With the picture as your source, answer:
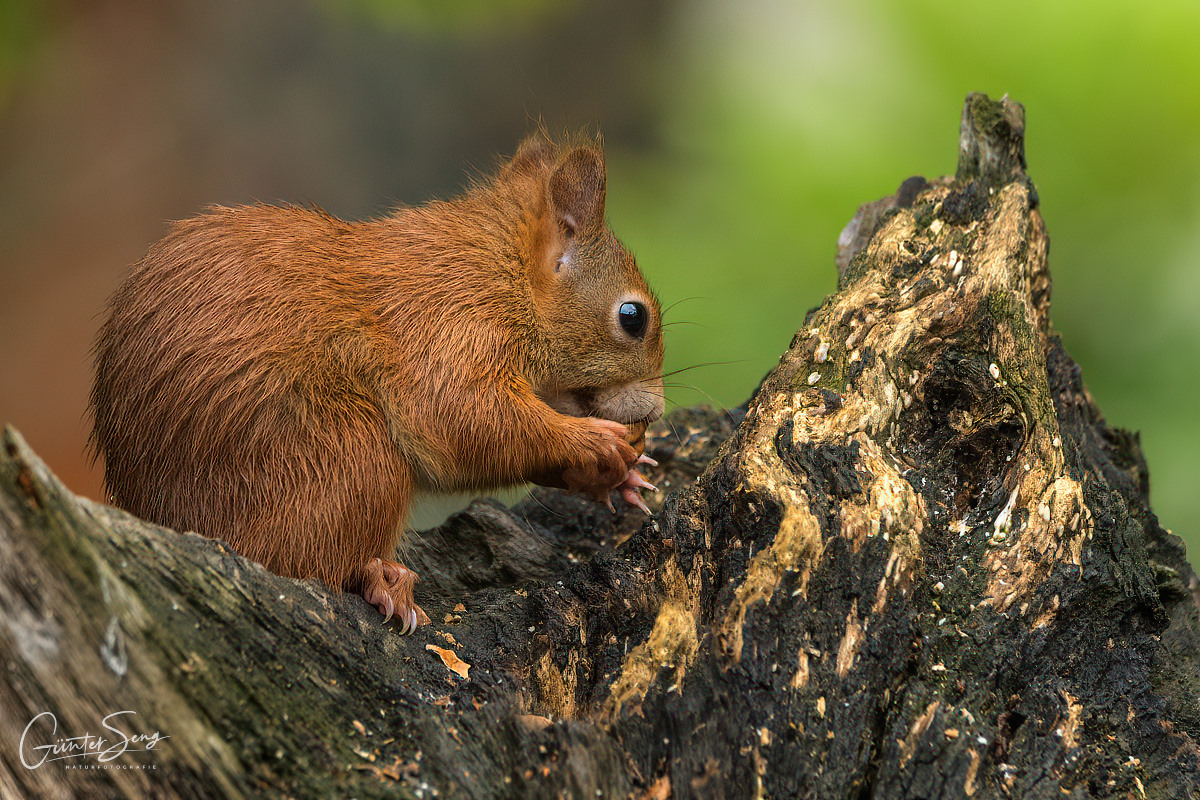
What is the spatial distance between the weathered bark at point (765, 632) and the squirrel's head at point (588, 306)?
53 cm

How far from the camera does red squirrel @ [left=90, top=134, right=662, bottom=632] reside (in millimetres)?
2221

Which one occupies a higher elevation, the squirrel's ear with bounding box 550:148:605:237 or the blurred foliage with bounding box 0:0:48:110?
the squirrel's ear with bounding box 550:148:605:237

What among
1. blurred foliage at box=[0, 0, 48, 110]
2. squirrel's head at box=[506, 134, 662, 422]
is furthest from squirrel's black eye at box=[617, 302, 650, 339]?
blurred foliage at box=[0, 0, 48, 110]

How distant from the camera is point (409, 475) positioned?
244 cm

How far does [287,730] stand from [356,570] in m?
0.64

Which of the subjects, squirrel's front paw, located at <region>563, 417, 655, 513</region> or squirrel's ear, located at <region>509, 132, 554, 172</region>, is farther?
squirrel's ear, located at <region>509, 132, 554, 172</region>

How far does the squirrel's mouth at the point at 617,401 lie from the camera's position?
297cm

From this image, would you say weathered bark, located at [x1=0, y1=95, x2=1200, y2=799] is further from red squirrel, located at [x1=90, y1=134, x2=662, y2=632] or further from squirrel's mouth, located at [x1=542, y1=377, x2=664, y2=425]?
squirrel's mouth, located at [x1=542, y1=377, x2=664, y2=425]

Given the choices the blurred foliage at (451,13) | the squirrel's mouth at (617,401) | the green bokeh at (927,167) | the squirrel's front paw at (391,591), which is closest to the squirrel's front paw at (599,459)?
the squirrel's mouth at (617,401)

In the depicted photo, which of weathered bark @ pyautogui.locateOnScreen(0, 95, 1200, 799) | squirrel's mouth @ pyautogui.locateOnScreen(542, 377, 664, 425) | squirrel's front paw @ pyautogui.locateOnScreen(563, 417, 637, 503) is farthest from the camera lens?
squirrel's mouth @ pyautogui.locateOnScreen(542, 377, 664, 425)

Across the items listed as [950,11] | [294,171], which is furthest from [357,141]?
[950,11]

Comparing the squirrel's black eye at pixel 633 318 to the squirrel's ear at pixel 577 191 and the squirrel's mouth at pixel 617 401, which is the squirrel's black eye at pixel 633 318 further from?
the squirrel's ear at pixel 577 191

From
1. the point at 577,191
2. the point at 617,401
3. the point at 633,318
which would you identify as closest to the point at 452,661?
the point at 617,401

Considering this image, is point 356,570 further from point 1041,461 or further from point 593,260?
point 1041,461
